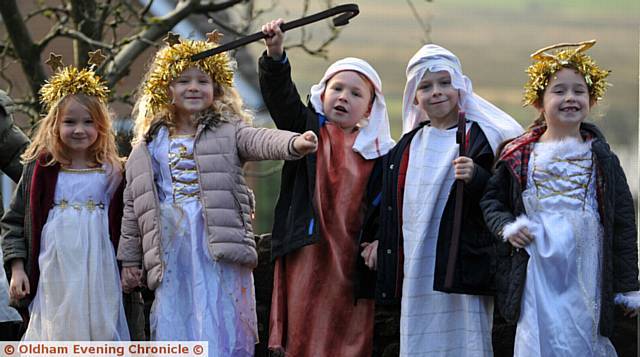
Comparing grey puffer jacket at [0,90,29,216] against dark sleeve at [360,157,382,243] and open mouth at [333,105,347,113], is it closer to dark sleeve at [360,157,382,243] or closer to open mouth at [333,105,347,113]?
open mouth at [333,105,347,113]

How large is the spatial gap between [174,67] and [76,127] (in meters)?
0.57

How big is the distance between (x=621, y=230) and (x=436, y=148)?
95 cm

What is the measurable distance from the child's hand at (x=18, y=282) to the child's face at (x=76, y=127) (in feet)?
2.02

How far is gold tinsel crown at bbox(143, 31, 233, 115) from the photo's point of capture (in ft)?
17.9

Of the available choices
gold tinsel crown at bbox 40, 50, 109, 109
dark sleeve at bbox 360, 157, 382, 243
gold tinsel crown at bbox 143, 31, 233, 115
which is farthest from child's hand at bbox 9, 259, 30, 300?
dark sleeve at bbox 360, 157, 382, 243

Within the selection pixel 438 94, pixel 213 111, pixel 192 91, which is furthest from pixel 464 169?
pixel 192 91

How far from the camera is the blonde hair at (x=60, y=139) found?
5.54 m

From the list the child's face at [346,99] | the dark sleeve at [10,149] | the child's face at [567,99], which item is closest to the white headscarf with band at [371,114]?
the child's face at [346,99]

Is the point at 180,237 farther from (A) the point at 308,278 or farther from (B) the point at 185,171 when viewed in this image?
(A) the point at 308,278

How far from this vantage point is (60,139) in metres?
5.55

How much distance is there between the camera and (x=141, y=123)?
556 cm

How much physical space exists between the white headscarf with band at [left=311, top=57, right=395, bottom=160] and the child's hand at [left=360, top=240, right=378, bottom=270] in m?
0.43

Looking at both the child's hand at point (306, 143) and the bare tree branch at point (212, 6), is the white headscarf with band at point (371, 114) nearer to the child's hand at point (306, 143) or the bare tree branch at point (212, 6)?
the child's hand at point (306, 143)

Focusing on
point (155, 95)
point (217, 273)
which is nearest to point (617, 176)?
point (217, 273)
